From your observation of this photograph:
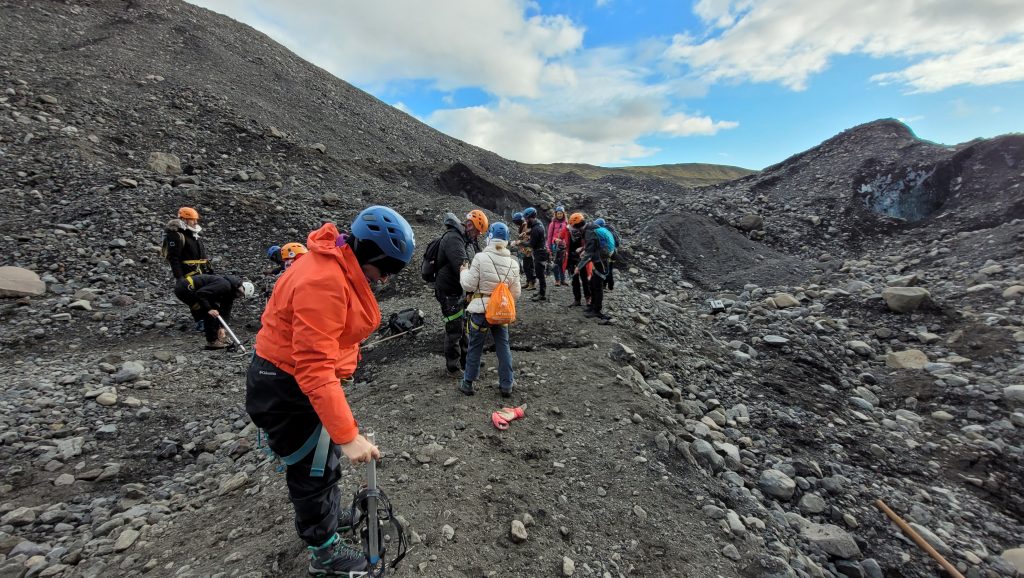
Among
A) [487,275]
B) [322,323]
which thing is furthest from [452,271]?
[322,323]

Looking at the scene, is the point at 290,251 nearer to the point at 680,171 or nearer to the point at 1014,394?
the point at 1014,394

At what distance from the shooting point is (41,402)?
562 centimetres

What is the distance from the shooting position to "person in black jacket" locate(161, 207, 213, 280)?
307 inches

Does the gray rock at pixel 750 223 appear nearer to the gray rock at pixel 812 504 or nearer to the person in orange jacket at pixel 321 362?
the gray rock at pixel 812 504

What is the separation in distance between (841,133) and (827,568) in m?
31.1

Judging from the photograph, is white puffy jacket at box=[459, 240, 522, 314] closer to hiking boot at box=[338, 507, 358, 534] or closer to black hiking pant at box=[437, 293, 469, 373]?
black hiking pant at box=[437, 293, 469, 373]

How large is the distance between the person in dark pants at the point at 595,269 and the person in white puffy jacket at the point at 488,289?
12.5 feet

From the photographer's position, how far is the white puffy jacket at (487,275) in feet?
18.5

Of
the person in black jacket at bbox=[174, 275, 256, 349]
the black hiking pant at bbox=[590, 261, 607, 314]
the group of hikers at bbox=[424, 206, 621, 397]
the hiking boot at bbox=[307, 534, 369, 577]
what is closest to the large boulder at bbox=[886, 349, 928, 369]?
the black hiking pant at bbox=[590, 261, 607, 314]

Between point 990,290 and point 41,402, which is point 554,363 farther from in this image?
point 990,290

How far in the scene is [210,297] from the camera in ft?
26.7

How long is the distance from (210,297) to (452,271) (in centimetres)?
541

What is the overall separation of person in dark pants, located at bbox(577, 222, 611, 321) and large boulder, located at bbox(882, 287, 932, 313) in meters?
7.48

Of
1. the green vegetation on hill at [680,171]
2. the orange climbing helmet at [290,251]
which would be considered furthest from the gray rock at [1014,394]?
the green vegetation on hill at [680,171]
